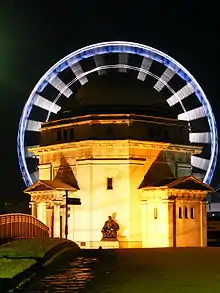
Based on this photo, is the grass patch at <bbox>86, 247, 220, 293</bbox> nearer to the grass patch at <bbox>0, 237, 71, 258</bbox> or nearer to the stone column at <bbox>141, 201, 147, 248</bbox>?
the grass patch at <bbox>0, 237, 71, 258</bbox>

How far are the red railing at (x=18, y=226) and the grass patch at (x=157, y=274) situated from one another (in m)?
13.1

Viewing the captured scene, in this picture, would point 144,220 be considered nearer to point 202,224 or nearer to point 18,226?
point 202,224

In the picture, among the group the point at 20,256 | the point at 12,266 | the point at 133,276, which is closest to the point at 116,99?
the point at 20,256

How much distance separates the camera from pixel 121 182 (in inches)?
2195

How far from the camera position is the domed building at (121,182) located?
55.1 meters

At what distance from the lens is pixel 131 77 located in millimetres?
60000

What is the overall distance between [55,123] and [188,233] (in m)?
14.6

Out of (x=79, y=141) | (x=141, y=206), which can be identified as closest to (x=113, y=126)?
(x=79, y=141)

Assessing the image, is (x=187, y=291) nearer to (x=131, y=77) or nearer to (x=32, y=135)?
(x=131, y=77)

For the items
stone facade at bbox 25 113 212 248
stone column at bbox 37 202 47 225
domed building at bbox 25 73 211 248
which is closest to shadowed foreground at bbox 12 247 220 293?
stone facade at bbox 25 113 212 248

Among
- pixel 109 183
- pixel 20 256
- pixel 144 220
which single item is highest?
pixel 109 183

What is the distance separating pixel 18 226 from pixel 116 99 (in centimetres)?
2094

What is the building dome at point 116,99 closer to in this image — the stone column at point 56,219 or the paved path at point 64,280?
the stone column at point 56,219

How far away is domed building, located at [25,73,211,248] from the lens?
55094 mm
